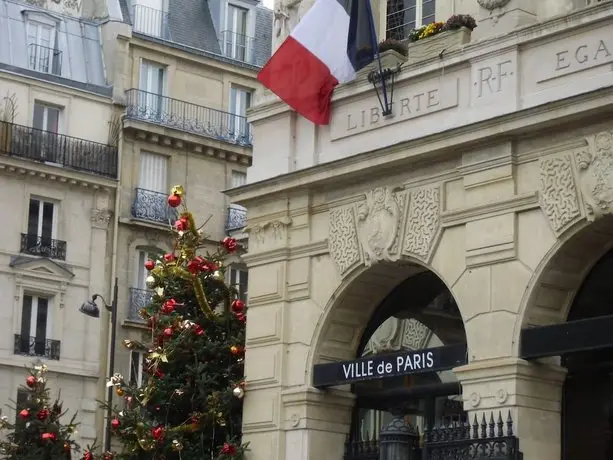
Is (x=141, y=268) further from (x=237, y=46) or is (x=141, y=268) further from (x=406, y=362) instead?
(x=406, y=362)

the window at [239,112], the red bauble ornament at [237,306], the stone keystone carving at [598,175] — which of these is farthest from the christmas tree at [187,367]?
the window at [239,112]

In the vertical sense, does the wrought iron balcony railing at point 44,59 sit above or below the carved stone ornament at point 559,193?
above

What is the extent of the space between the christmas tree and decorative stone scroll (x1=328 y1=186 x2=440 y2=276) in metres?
2.47

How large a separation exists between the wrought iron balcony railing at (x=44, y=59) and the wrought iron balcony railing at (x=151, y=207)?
377 cm

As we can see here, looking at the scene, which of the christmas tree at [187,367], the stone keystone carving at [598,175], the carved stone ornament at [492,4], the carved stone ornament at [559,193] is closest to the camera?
the stone keystone carving at [598,175]

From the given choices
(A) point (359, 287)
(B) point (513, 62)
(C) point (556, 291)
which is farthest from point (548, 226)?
(A) point (359, 287)

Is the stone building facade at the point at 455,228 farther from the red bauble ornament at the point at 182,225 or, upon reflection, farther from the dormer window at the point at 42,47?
the dormer window at the point at 42,47

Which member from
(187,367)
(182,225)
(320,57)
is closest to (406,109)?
(320,57)

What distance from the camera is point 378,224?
21.5 m

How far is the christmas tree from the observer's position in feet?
75.5

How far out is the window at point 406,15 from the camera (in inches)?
894

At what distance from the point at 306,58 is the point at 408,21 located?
1.50 m

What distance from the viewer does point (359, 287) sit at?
72.8 ft

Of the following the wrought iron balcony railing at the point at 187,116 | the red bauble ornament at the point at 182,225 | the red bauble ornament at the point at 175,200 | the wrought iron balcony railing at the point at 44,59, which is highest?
the wrought iron balcony railing at the point at 44,59
